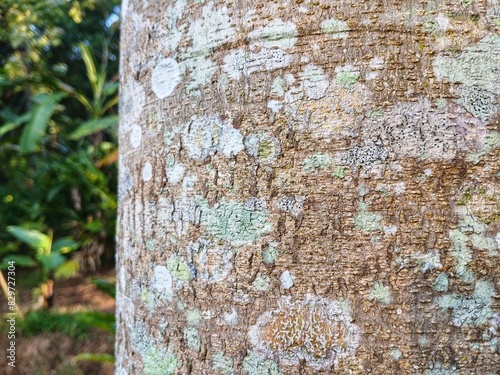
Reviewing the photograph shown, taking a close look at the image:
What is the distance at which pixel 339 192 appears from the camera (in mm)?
613

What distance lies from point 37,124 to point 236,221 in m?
3.19

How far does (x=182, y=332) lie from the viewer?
0.69m

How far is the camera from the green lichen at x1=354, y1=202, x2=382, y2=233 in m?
0.60

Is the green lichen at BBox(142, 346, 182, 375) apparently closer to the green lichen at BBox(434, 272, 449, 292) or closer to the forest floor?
the green lichen at BBox(434, 272, 449, 292)

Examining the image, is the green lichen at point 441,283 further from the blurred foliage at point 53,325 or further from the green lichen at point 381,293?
the blurred foliage at point 53,325

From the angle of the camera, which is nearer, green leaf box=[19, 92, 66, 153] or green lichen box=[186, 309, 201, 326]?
green lichen box=[186, 309, 201, 326]

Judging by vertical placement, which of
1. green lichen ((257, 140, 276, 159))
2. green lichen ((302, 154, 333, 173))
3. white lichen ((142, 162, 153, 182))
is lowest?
green lichen ((302, 154, 333, 173))

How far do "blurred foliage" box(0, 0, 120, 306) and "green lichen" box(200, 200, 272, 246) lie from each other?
9.97ft

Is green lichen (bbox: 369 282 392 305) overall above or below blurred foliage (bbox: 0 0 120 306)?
below

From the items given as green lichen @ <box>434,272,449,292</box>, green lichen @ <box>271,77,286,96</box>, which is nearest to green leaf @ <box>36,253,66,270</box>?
green lichen @ <box>271,77,286,96</box>

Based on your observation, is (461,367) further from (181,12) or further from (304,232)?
(181,12)

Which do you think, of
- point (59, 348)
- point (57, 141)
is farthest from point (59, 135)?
point (59, 348)

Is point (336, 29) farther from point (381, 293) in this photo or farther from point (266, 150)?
point (381, 293)

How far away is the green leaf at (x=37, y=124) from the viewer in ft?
10.8
